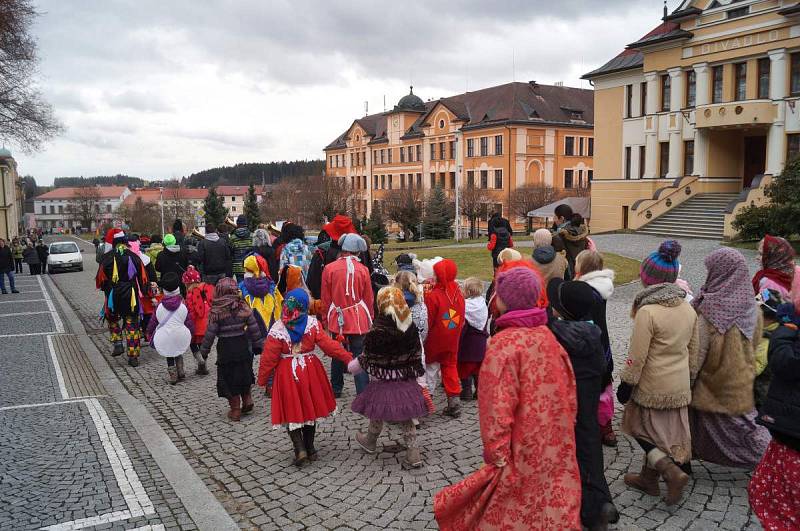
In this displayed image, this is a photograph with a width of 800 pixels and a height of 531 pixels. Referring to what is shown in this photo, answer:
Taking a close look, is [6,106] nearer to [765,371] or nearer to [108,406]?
[108,406]

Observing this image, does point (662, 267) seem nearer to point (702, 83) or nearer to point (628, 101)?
point (702, 83)

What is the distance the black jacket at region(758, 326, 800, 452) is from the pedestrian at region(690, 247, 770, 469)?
54.2 inches

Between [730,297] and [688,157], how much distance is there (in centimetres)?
3041

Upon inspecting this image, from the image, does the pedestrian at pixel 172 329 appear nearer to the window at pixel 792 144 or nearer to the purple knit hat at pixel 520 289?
the purple knit hat at pixel 520 289

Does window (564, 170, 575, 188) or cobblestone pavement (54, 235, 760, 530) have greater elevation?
window (564, 170, 575, 188)

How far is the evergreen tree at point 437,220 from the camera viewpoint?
4412 cm

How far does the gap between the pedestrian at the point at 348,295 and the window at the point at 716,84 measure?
2823 centimetres

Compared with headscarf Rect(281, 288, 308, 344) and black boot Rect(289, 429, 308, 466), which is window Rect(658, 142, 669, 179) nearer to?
headscarf Rect(281, 288, 308, 344)

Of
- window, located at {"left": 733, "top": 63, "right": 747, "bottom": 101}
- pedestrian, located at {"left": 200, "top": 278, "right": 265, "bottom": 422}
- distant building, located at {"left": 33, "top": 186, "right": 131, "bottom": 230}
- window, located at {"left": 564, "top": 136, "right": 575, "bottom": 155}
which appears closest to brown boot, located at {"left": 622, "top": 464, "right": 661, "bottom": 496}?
pedestrian, located at {"left": 200, "top": 278, "right": 265, "bottom": 422}

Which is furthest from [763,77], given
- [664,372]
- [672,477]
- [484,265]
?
[672,477]

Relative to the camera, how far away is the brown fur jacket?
4.82 meters

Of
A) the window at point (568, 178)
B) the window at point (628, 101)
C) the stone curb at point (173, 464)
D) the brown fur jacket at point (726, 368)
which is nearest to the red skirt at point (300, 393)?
the stone curb at point (173, 464)

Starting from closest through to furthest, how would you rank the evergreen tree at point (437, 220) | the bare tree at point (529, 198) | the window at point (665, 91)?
the window at point (665, 91)
the evergreen tree at point (437, 220)
the bare tree at point (529, 198)

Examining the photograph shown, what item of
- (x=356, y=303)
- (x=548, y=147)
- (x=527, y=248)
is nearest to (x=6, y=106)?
(x=527, y=248)
